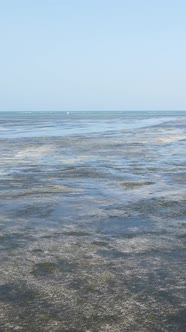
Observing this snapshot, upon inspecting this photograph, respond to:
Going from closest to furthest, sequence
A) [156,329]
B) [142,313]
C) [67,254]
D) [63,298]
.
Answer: [156,329], [142,313], [63,298], [67,254]

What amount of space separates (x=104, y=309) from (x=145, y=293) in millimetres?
672

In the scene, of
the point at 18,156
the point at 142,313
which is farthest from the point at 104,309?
the point at 18,156

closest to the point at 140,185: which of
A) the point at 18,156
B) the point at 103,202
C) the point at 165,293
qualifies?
the point at 103,202

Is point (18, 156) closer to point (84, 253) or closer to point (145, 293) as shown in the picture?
point (84, 253)

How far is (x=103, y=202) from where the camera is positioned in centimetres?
1059

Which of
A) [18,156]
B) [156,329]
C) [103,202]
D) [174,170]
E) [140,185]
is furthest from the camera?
[18,156]

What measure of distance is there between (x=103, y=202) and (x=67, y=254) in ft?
13.1

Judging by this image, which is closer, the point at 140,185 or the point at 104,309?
the point at 104,309

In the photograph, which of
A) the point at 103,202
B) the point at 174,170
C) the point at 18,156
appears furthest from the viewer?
the point at 18,156

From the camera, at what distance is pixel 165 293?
5.12 meters

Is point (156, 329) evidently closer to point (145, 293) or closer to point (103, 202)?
point (145, 293)

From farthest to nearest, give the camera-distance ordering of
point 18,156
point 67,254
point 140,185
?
point 18,156 → point 140,185 → point 67,254

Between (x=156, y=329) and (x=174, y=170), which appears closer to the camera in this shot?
(x=156, y=329)

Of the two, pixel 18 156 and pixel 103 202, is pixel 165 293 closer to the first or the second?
pixel 103 202
